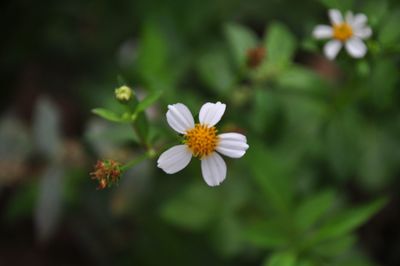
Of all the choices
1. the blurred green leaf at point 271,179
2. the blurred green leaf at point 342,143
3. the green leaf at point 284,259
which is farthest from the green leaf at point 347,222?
the blurred green leaf at point 342,143

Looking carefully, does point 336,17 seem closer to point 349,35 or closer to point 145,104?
point 349,35

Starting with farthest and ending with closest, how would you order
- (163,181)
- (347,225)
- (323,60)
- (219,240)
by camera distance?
(323,60) < (163,181) < (219,240) < (347,225)

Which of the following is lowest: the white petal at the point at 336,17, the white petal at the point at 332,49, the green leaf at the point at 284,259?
the green leaf at the point at 284,259

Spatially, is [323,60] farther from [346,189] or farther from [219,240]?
[219,240]

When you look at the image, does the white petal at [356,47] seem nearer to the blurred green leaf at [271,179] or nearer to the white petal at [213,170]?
the blurred green leaf at [271,179]

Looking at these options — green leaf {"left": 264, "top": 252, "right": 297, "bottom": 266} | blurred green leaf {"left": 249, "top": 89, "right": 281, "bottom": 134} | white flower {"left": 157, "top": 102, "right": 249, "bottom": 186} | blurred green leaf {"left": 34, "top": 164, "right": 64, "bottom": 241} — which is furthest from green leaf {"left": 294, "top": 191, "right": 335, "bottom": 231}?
blurred green leaf {"left": 34, "top": 164, "right": 64, "bottom": 241}

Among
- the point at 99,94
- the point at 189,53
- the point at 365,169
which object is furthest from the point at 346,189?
the point at 99,94

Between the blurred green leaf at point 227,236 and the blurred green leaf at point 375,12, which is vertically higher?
the blurred green leaf at point 375,12

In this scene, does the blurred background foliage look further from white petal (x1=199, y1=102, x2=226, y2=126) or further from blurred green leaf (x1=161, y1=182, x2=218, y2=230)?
white petal (x1=199, y1=102, x2=226, y2=126)

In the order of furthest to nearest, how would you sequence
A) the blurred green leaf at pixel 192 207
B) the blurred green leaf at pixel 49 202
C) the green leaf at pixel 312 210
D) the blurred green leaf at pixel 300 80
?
the blurred green leaf at pixel 192 207
the blurred green leaf at pixel 49 202
the blurred green leaf at pixel 300 80
the green leaf at pixel 312 210
